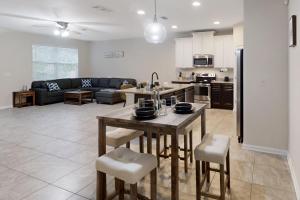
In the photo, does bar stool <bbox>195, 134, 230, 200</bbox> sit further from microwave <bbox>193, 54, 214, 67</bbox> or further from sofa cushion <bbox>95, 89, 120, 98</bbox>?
sofa cushion <bbox>95, 89, 120, 98</bbox>

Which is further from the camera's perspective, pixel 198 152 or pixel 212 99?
pixel 212 99

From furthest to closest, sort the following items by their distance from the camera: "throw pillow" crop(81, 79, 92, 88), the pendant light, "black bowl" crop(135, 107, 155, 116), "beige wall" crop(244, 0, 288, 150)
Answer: "throw pillow" crop(81, 79, 92, 88) → the pendant light → "beige wall" crop(244, 0, 288, 150) → "black bowl" crop(135, 107, 155, 116)

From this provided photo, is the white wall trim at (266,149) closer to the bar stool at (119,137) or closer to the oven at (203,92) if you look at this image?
the bar stool at (119,137)

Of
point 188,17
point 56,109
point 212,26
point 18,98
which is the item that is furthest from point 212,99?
point 18,98

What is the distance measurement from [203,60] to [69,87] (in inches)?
225

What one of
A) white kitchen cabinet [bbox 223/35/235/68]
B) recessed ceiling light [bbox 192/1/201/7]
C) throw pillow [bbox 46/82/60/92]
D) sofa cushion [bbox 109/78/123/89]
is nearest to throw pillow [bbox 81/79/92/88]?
sofa cushion [bbox 109/78/123/89]

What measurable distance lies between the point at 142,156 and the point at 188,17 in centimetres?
482

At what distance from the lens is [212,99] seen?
24.8ft

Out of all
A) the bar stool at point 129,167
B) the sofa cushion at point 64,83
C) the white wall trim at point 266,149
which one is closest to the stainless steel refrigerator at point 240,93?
the white wall trim at point 266,149

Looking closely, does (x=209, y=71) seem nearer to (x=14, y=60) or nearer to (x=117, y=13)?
(x=117, y=13)

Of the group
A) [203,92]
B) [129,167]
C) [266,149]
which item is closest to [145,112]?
[129,167]

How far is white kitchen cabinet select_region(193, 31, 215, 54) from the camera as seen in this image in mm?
7605

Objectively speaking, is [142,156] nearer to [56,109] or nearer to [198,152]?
[198,152]

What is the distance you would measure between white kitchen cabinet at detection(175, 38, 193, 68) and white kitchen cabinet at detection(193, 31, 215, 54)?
19cm
